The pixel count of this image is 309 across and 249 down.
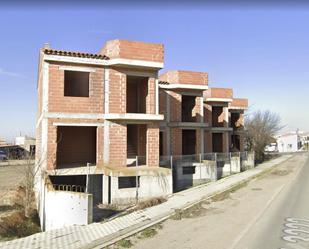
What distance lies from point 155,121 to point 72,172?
5.56 meters

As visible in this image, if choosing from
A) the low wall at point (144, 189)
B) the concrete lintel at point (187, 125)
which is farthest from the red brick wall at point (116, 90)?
the concrete lintel at point (187, 125)

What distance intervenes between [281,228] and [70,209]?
7041 mm

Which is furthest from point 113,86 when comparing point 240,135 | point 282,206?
point 240,135

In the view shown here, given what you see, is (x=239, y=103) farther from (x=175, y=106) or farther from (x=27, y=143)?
(x=27, y=143)

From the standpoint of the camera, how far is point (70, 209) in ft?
37.0

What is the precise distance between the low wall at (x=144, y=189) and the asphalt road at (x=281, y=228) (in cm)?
540

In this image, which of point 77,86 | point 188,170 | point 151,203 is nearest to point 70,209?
point 151,203

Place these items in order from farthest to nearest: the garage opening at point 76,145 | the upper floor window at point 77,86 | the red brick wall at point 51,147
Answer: the upper floor window at point 77,86 → the garage opening at point 76,145 → the red brick wall at point 51,147

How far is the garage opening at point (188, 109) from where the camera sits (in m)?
28.2

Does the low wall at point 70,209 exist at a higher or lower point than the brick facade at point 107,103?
lower

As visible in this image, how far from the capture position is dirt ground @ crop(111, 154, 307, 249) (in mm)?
9344

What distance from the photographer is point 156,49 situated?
18.8m

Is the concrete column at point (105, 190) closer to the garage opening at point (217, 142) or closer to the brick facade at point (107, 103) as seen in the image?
the brick facade at point (107, 103)

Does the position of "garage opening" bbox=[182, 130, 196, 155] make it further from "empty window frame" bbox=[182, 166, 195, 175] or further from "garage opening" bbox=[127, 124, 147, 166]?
"garage opening" bbox=[127, 124, 147, 166]
